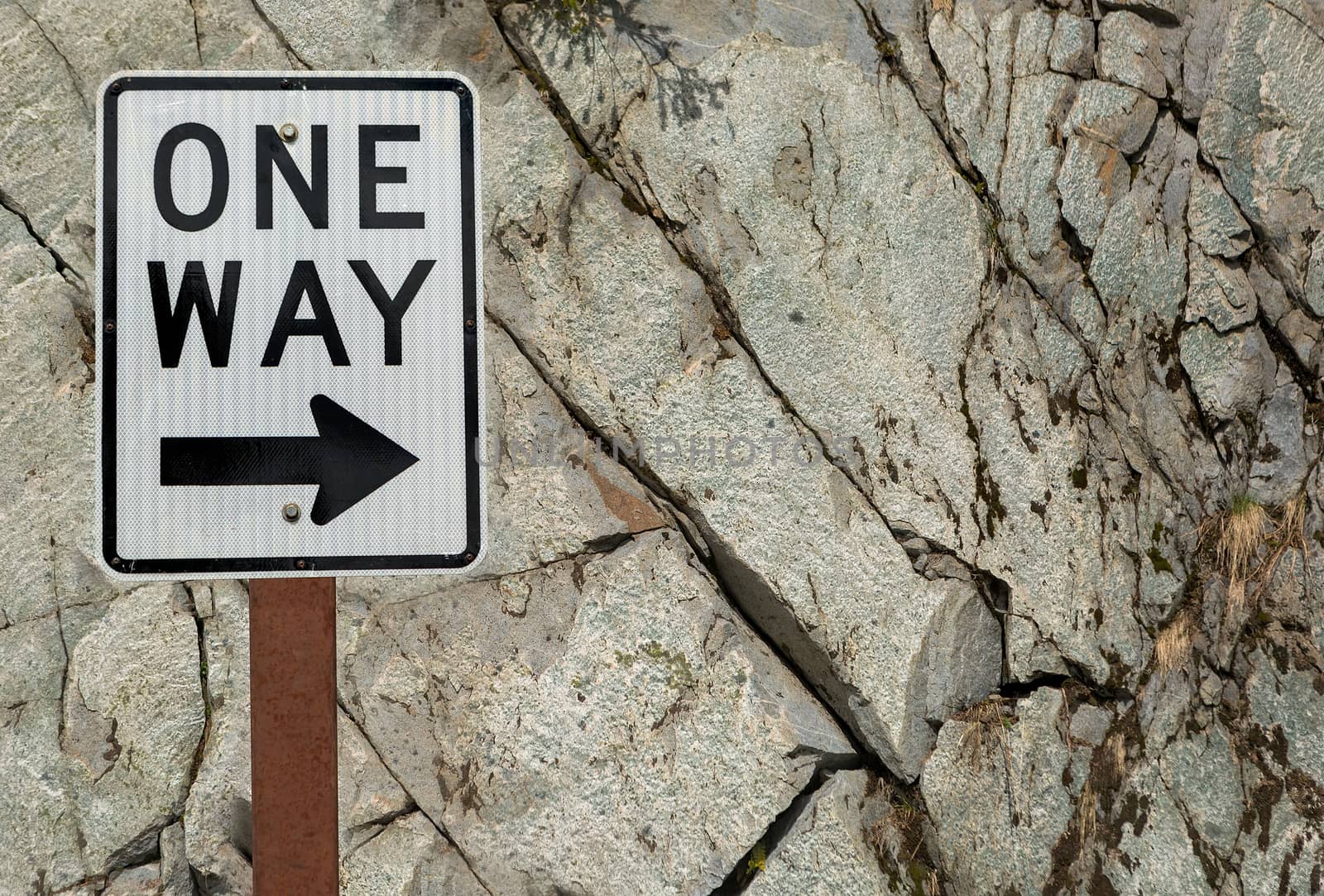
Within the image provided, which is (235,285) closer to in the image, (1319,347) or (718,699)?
(718,699)

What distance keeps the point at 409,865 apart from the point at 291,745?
6.58 feet

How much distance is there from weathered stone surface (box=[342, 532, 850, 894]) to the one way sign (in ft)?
5.91

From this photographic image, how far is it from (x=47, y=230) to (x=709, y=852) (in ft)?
10.3

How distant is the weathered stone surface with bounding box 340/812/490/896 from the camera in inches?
126

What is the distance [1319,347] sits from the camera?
3598 millimetres

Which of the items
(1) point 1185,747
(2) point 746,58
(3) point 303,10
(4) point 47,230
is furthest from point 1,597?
(1) point 1185,747

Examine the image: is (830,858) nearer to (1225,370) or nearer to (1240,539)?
(1240,539)

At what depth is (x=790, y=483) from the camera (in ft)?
11.0

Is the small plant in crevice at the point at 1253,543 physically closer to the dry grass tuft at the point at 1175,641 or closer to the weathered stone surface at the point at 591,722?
the dry grass tuft at the point at 1175,641

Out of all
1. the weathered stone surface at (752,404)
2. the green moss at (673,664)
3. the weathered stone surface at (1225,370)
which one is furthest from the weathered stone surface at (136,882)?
the weathered stone surface at (1225,370)

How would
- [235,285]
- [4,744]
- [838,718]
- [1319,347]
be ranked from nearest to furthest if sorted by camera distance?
[235,285], [4,744], [838,718], [1319,347]

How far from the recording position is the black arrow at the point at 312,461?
152 centimetres

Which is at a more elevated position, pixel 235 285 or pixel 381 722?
pixel 235 285

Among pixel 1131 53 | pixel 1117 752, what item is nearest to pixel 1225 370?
pixel 1131 53
